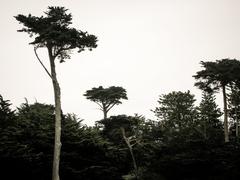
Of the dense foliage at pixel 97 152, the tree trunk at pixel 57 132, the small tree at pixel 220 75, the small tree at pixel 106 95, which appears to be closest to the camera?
the tree trunk at pixel 57 132

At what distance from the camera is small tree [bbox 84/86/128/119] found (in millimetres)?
38500

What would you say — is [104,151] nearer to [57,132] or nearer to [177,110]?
[57,132]

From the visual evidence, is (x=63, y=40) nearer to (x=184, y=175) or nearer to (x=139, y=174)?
(x=139, y=174)

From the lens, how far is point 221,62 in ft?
101

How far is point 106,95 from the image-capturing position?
38.8 meters

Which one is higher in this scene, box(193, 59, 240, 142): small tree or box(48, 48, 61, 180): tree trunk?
→ box(193, 59, 240, 142): small tree

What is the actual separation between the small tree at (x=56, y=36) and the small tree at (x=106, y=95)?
19513mm

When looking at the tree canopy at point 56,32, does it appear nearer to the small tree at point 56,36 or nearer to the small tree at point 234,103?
the small tree at point 56,36

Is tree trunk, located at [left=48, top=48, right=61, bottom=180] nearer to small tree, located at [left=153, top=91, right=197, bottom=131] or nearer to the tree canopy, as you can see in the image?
the tree canopy

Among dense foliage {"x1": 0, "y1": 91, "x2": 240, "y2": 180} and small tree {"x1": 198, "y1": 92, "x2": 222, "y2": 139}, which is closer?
dense foliage {"x1": 0, "y1": 91, "x2": 240, "y2": 180}

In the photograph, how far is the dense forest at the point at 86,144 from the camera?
17.4 meters

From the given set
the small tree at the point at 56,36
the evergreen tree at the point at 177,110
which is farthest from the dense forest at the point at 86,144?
the evergreen tree at the point at 177,110

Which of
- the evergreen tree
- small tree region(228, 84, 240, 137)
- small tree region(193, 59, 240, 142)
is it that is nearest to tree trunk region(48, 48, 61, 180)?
small tree region(193, 59, 240, 142)

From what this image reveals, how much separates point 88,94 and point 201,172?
19.4 meters
